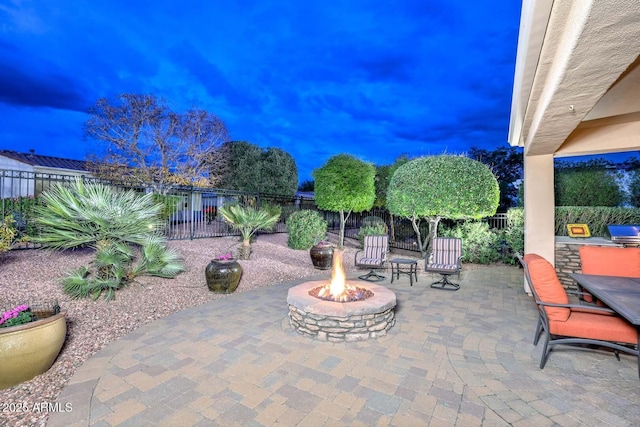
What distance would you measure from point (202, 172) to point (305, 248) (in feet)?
28.7

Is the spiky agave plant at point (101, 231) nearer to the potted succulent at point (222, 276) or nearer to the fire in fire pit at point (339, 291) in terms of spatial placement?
the potted succulent at point (222, 276)

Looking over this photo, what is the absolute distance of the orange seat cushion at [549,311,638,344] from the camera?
2682 mm

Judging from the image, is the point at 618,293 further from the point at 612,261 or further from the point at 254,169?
the point at 254,169

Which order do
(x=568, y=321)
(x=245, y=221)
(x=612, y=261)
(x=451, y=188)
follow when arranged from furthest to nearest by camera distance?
(x=451, y=188) < (x=245, y=221) < (x=612, y=261) < (x=568, y=321)

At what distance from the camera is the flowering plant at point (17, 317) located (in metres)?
2.51

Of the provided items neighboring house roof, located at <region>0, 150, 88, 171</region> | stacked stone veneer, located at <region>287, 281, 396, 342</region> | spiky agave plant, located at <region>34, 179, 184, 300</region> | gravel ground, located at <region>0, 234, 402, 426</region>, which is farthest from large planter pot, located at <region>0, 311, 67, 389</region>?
neighboring house roof, located at <region>0, 150, 88, 171</region>

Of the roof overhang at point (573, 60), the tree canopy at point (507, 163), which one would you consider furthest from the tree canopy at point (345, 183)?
the tree canopy at point (507, 163)

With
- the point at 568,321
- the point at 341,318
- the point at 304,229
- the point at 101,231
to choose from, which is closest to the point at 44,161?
the point at 304,229

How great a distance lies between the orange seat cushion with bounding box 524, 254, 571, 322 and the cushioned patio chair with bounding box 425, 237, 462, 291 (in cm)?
298

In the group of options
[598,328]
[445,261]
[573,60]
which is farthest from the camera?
[445,261]

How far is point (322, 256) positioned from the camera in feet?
25.7

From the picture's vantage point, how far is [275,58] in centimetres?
3381

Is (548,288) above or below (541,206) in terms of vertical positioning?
below

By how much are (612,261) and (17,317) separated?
7085 mm
